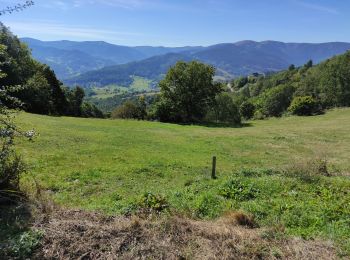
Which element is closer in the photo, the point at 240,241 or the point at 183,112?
the point at 240,241

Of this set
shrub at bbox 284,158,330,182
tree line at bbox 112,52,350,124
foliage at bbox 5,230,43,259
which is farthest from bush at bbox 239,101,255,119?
foliage at bbox 5,230,43,259

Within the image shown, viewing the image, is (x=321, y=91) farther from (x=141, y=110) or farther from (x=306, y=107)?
(x=141, y=110)

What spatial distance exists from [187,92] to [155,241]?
2380 inches

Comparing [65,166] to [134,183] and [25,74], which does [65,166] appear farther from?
[25,74]

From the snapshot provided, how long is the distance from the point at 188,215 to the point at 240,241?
2.30 meters

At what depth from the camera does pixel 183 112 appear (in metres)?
68.3

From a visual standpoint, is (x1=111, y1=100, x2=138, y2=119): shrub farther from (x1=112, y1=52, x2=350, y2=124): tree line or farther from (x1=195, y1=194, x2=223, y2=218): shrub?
(x1=195, y1=194, x2=223, y2=218): shrub

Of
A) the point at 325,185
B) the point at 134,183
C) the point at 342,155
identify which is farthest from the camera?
the point at 342,155

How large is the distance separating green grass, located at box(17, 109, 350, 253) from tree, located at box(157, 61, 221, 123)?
1275 inches

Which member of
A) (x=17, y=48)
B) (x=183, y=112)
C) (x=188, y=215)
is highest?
(x=17, y=48)

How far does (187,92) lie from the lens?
66812 millimetres

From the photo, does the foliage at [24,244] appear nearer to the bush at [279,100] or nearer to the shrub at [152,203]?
the shrub at [152,203]

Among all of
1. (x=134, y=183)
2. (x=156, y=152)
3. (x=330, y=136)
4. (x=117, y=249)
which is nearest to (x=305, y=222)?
(x=117, y=249)

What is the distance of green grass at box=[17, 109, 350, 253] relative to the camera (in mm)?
10086
